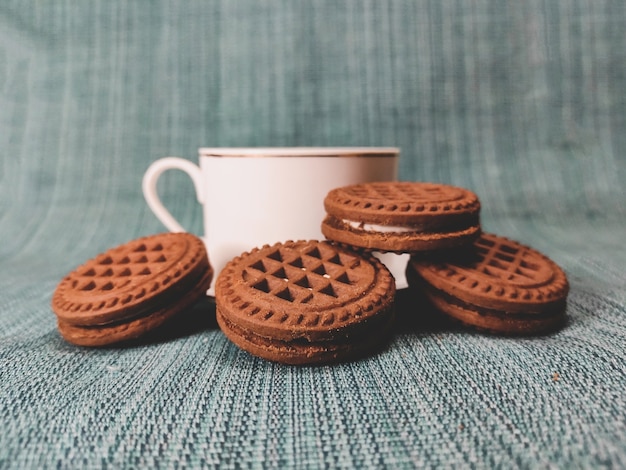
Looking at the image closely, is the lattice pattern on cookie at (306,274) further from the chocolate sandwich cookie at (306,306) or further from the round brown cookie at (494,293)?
the round brown cookie at (494,293)

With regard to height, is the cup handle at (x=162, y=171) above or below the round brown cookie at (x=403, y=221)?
above

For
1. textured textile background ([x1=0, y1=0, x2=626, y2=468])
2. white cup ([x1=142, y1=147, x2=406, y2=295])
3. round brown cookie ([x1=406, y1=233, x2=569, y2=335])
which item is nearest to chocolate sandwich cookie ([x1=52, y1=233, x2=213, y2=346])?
white cup ([x1=142, y1=147, x2=406, y2=295])

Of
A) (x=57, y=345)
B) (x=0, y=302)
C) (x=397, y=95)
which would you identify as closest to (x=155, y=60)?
(x=397, y=95)

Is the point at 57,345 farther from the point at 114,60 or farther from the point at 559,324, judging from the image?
the point at 114,60

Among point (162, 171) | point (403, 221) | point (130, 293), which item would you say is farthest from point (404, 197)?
point (162, 171)

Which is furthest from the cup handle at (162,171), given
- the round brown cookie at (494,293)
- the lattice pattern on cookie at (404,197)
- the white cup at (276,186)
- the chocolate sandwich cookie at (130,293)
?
the round brown cookie at (494,293)
